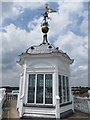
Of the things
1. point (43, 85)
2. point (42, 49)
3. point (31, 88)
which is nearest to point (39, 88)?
point (43, 85)

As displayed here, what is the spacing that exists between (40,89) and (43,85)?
309 millimetres

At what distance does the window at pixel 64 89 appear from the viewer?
1161 centimetres

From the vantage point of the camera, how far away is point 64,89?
40.2 ft

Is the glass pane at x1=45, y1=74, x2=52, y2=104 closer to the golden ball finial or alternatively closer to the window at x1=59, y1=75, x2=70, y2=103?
the window at x1=59, y1=75, x2=70, y2=103

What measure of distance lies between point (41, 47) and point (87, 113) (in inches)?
227

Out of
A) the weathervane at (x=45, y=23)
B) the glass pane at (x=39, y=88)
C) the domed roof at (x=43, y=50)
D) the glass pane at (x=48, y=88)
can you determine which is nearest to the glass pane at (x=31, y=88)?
the glass pane at (x=39, y=88)

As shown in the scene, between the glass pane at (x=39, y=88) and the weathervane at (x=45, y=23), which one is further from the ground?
the weathervane at (x=45, y=23)

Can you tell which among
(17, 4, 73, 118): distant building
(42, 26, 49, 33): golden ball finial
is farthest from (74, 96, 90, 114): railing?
(42, 26, 49, 33): golden ball finial

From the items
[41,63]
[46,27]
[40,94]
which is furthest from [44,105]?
[46,27]

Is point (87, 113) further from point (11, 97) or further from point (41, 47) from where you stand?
point (11, 97)

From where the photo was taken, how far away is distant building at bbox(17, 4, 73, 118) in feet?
35.2

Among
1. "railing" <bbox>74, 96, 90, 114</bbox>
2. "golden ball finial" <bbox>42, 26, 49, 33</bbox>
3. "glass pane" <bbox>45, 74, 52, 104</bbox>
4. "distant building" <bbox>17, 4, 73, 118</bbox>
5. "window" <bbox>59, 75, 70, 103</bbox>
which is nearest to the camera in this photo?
"distant building" <bbox>17, 4, 73, 118</bbox>

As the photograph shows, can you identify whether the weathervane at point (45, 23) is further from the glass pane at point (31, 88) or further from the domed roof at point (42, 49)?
the glass pane at point (31, 88)

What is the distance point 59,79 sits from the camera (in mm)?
11531
